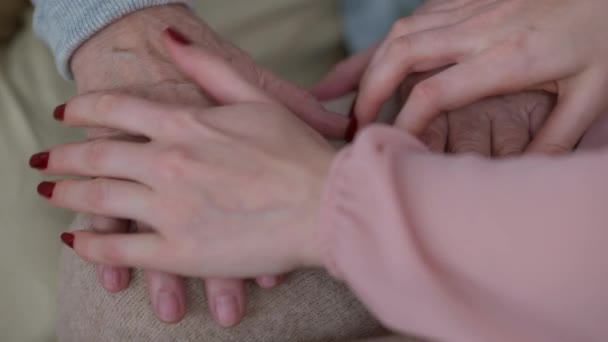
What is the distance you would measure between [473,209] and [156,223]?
263 mm

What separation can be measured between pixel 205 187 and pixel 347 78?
362 mm

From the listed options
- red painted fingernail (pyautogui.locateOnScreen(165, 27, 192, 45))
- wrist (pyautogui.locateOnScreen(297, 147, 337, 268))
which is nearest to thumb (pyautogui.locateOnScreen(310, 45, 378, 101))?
red painted fingernail (pyautogui.locateOnScreen(165, 27, 192, 45))

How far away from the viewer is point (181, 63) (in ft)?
2.31

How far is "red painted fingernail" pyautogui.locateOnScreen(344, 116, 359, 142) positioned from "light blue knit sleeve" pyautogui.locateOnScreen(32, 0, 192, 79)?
0.82ft

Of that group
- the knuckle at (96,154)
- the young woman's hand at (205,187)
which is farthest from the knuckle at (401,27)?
the knuckle at (96,154)

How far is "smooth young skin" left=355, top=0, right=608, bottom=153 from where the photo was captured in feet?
2.29

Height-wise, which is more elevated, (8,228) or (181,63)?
(181,63)

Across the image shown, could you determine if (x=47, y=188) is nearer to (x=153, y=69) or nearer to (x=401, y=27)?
(x=153, y=69)

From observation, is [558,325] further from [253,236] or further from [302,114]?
[302,114]

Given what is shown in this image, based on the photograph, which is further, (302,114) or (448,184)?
(302,114)

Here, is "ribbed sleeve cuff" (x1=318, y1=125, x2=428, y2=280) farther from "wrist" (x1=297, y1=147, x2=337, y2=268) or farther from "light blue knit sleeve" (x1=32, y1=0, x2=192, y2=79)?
"light blue knit sleeve" (x1=32, y1=0, x2=192, y2=79)

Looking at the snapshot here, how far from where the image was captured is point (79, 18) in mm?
776

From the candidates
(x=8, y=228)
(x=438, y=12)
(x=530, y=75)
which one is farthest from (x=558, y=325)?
(x=8, y=228)

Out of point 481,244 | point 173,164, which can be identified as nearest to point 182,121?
point 173,164
